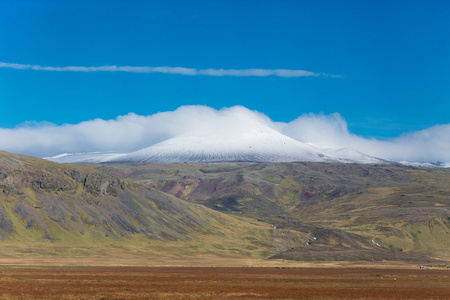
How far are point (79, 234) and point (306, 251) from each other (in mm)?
81401

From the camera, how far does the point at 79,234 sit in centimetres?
17950

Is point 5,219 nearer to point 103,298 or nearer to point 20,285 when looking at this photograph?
point 20,285

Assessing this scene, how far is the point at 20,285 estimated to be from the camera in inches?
2677

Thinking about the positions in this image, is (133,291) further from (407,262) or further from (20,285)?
(407,262)

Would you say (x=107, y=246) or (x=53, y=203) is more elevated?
(x=53, y=203)

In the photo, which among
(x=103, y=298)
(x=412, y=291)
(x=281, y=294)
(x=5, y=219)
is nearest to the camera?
(x=103, y=298)

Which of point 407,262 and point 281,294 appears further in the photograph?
point 407,262

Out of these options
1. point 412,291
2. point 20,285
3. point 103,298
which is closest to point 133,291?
point 103,298

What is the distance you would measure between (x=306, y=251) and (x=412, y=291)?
11984cm

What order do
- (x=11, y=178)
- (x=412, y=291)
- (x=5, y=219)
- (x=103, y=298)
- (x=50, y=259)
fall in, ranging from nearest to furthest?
1. (x=103, y=298)
2. (x=412, y=291)
3. (x=50, y=259)
4. (x=5, y=219)
5. (x=11, y=178)

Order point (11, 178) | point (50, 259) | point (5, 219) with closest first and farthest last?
point (50, 259), point (5, 219), point (11, 178)

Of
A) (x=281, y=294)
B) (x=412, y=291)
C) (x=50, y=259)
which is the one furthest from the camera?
(x=50, y=259)

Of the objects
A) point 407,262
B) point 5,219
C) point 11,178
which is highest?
point 11,178

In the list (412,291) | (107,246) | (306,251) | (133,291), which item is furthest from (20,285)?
(306,251)
